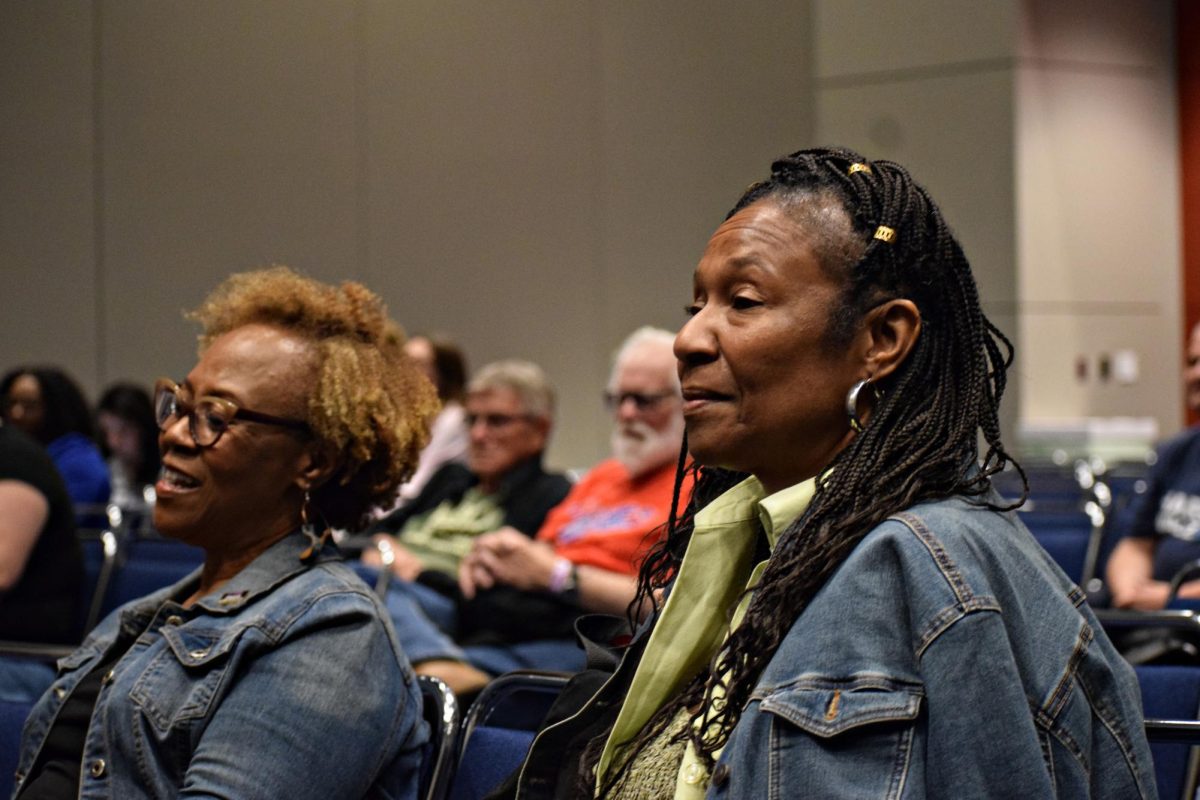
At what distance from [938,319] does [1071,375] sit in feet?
21.6

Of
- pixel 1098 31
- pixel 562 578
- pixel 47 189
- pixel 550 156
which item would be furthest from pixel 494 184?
pixel 562 578

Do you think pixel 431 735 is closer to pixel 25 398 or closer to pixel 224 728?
pixel 224 728

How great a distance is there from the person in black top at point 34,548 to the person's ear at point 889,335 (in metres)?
2.53

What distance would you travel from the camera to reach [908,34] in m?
7.71

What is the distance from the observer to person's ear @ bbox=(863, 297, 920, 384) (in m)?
1.32

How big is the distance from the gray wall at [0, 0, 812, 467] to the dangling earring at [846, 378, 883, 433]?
645 centimetres

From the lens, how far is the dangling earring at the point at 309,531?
6.37 feet

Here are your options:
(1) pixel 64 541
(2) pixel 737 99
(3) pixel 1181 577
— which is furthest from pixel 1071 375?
(1) pixel 64 541

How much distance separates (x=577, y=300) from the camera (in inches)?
311

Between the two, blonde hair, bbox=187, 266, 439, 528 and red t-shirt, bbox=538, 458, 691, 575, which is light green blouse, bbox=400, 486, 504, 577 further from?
blonde hair, bbox=187, 266, 439, 528

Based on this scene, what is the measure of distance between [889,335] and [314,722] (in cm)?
86

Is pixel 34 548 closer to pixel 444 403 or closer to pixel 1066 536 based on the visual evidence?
pixel 444 403

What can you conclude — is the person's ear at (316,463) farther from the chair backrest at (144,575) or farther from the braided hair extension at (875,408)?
the chair backrest at (144,575)

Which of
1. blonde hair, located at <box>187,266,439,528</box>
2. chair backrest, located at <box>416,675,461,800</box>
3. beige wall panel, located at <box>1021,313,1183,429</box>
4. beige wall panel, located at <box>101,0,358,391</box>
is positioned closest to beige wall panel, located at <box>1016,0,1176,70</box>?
beige wall panel, located at <box>1021,313,1183,429</box>
